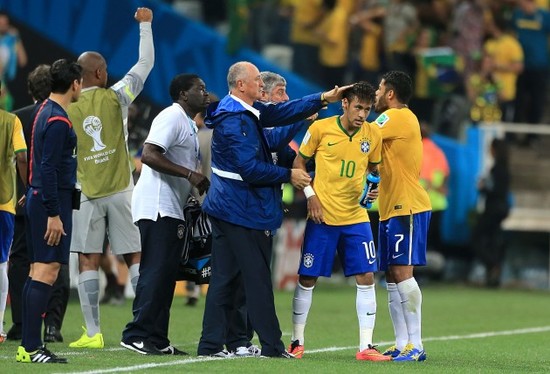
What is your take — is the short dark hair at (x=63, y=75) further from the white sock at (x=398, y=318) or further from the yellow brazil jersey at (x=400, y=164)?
the white sock at (x=398, y=318)

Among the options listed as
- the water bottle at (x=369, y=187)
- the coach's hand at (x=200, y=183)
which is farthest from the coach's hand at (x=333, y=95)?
the coach's hand at (x=200, y=183)

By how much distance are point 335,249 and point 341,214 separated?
0.28m

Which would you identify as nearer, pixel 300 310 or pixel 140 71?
pixel 300 310

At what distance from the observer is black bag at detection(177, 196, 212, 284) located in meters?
11.1

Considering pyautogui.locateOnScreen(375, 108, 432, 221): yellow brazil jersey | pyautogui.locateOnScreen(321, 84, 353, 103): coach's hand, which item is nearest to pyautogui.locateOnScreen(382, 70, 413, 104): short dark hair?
pyautogui.locateOnScreen(375, 108, 432, 221): yellow brazil jersey

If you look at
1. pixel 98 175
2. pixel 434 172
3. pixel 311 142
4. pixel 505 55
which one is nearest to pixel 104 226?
pixel 98 175

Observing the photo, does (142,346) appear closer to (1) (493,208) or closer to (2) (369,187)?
(2) (369,187)

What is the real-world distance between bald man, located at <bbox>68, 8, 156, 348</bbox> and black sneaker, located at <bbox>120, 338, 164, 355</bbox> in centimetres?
90

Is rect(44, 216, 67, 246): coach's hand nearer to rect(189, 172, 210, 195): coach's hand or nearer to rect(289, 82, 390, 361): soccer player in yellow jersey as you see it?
rect(189, 172, 210, 195): coach's hand

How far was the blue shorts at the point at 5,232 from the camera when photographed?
11.8 meters

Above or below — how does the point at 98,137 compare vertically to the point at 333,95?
below

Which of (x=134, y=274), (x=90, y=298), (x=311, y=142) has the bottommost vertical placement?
(x=90, y=298)

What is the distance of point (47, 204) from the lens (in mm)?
9797

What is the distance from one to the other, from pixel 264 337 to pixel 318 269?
82cm
